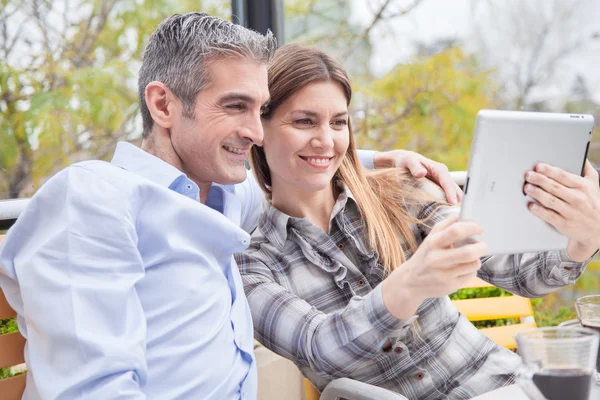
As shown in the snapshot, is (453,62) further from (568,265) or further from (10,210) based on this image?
(10,210)

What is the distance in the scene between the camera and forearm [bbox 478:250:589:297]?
5.38 ft

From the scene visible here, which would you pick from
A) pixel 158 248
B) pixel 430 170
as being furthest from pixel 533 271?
pixel 158 248

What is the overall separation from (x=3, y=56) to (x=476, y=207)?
6.00 ft

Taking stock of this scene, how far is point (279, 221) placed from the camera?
5.90 ft

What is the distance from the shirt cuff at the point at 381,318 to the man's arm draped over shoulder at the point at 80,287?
0.47m

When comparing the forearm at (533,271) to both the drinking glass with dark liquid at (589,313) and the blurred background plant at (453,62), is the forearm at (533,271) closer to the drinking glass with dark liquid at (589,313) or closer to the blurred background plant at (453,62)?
the drinking glass with dark liquid at (589,313)

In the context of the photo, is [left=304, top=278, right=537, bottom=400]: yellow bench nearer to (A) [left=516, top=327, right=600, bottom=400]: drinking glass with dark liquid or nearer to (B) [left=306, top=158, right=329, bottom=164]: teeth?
(B) [left=306, top=158, right=329, bottom=164]: teeth

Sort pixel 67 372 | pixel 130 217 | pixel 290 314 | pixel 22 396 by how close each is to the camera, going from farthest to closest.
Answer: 1. pixel 290 314
2. pixel 22 396
3. pixel 130 217
4. pixel 67 372

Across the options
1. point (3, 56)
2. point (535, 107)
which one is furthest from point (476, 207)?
point (535, 107)

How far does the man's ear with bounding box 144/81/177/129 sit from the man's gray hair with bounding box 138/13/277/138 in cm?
2

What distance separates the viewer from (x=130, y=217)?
1.27 metres

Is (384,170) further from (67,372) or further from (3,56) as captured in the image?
(3,56)

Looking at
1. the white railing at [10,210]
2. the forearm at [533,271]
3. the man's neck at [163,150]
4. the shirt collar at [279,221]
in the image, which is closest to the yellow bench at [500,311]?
the forearm at [533,271]

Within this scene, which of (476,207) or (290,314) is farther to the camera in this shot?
(290,314)
